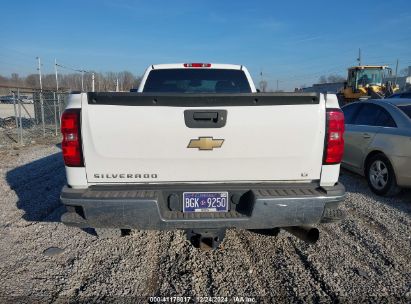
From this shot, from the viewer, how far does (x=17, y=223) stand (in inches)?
165

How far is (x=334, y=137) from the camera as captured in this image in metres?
2.75

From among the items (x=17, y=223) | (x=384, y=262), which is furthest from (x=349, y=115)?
(x=17, y=223)

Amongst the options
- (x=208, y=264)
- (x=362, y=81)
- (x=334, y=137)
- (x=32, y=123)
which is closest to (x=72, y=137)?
(x=208, y=264)

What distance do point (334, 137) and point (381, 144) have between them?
9.85 ft

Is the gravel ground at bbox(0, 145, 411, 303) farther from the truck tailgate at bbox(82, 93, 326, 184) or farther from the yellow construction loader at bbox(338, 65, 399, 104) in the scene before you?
the yellow construction loader at bbox(338, 65, 399, 104)

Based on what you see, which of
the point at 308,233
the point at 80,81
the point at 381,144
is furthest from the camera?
the point at 80,81

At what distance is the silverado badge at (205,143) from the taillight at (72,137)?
94 centimetres

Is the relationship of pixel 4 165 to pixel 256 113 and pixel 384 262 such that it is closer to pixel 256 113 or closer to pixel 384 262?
pixel 256 113

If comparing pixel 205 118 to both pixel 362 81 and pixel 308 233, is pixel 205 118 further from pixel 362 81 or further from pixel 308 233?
pixel 362 81

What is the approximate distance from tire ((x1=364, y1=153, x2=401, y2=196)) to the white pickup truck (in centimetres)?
284

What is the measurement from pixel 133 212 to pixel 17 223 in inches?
100

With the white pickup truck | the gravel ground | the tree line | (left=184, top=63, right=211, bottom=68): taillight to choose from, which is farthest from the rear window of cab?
the tree line

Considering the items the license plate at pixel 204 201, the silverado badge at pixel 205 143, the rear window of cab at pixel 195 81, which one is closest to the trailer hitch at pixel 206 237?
the license plate at pixel 204 201

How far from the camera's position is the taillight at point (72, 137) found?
8.44 feet
